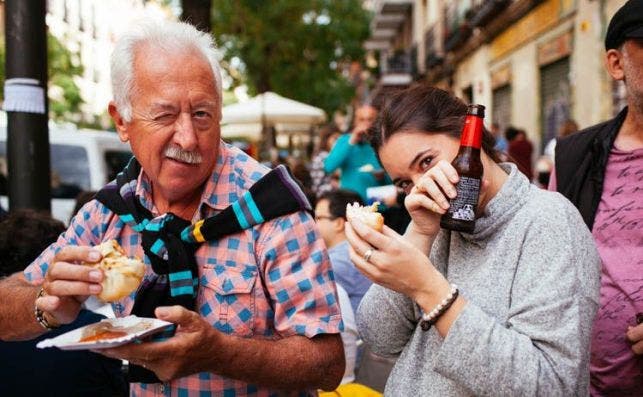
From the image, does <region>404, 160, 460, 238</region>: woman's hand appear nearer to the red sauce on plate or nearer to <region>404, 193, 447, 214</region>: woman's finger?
<region>404, 193, 447, 214</region>: woman's finger

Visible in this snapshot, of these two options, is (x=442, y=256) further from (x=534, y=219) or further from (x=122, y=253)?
(x=122, y=253)

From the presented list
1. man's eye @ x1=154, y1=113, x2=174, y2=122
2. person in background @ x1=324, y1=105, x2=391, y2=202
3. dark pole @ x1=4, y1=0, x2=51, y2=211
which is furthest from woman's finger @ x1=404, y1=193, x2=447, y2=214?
person in background @ x1=324, y1=105, x2=391, y2=202

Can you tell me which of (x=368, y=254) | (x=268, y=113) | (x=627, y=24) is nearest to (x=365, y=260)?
(x=368, y=254)

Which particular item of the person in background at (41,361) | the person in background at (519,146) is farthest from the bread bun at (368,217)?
the person in background at (519,146)

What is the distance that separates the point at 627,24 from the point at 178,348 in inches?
70.8

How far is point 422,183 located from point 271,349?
603mm

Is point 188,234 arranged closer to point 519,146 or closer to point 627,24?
point 627,24

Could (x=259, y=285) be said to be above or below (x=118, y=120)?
below

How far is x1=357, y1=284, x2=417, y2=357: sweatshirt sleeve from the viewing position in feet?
6.98

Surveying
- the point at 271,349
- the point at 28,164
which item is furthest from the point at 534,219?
the point at 28,164

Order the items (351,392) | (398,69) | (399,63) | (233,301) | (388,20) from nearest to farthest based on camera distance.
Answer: (233,301), (351,392), (398,69), (399,63), (388,20)

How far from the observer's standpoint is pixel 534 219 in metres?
1.89

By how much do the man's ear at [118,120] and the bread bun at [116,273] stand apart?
47 cm

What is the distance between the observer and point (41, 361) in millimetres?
2873
